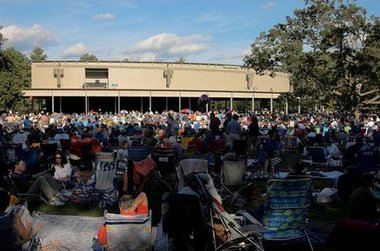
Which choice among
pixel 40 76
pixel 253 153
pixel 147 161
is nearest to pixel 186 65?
pixel 40 76

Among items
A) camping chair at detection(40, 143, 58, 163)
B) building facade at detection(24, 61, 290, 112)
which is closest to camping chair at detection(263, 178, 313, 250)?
camping chair at detection(40, 143, 58, 163)

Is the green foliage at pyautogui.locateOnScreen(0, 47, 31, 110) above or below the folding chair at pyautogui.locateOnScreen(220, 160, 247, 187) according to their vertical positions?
above

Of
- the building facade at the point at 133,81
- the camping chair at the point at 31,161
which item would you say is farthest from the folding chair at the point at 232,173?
the building facade at the point at 133,81

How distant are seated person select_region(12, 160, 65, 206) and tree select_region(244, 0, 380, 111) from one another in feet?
79.9

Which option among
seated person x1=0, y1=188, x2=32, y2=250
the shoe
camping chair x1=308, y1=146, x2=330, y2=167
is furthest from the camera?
camping chair x1=308, y1=146, x2=330, y2=167

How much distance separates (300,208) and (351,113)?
29713 millimetres

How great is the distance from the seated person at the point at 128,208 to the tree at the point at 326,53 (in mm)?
26258

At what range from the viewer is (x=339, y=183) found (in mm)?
9430

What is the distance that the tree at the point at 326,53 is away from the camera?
3078cm

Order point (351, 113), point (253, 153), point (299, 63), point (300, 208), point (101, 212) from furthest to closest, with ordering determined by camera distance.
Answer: point (351, 113) → point (299, 63) → point (253, 153) → point (101, 212) → point (300, 208)

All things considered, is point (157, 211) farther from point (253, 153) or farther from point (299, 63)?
point (299, 63)

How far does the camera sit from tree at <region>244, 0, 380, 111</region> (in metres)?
30.8

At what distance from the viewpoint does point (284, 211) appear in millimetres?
5984

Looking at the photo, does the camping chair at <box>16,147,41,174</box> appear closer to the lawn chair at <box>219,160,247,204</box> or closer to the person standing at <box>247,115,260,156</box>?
the lawn chair at <box>219,160,247,204</box>
